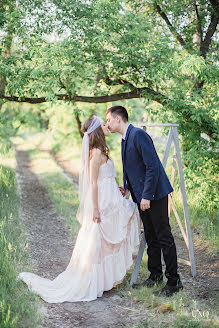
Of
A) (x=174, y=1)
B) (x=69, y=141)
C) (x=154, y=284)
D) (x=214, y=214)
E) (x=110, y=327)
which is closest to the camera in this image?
(x=110, y=327)

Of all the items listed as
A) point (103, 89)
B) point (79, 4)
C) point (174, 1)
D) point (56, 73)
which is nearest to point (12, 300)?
point (56, 73)

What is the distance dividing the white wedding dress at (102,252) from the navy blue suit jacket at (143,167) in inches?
13.6

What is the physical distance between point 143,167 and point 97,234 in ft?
3.38

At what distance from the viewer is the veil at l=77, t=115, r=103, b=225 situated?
448 cm

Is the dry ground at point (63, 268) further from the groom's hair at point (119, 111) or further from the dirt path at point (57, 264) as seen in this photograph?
the groom's hair at point (119, 111)

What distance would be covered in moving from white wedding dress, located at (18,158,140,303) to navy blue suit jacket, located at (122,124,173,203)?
35 centimetres

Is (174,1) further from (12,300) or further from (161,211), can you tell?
(12,300)

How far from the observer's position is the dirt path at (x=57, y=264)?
3.82m

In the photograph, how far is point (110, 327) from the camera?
3.68 m

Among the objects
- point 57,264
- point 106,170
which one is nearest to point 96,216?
point 106,170

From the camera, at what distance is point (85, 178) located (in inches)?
185

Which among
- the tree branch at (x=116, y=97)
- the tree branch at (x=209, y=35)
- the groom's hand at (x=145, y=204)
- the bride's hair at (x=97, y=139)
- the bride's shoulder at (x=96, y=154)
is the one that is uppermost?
the tree branch at (x=209, y=35)

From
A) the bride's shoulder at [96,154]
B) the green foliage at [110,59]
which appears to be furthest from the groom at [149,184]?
the green foliage at [110,59]

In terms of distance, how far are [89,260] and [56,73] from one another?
154 inches
